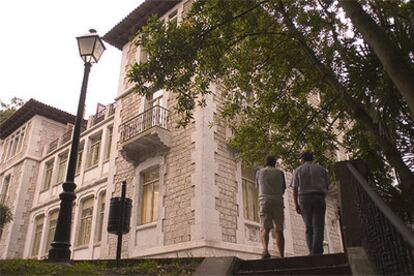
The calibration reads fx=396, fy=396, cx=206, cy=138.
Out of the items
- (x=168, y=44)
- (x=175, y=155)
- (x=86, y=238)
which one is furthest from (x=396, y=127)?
(x=86, y=238)

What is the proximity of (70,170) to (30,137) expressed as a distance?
2096cm

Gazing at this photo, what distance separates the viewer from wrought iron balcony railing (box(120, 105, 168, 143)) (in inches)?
607

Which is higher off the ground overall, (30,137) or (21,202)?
(30,137)

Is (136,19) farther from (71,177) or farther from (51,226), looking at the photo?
(71,177)

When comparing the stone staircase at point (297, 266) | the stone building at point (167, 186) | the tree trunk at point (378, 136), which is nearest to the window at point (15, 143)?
the stone building at point (167, 186)

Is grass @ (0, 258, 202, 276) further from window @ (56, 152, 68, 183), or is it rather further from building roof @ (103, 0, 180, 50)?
window @ (56, 152, 68, 183)

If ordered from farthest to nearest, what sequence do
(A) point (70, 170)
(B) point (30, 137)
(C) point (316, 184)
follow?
(B) point (30, 137) → (A) point (70, 170) → (C) point (316, 184)

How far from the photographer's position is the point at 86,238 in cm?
1848

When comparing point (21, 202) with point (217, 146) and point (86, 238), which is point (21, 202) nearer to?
point (86, 238)

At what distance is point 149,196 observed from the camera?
49.7ft

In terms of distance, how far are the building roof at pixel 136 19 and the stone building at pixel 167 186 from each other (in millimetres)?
47

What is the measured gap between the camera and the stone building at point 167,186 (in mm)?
12844

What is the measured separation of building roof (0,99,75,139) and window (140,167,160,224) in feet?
46.4

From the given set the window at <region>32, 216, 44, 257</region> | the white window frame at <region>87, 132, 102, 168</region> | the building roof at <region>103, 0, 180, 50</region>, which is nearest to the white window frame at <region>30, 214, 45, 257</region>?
the window at <region>32, 216, 44, 257</region>
